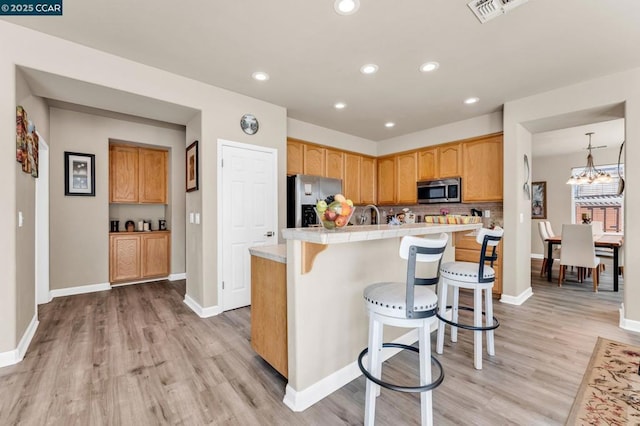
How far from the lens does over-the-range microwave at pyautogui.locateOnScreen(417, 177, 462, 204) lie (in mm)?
4594

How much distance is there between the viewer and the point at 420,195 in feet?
16.7

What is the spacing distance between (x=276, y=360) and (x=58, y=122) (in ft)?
15.0

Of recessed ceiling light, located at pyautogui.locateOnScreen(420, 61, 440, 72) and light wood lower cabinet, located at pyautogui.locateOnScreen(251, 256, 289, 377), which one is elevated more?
recessed ceiling light, located at pyautogui.locateOnScreen(420, 61, 440, 72)

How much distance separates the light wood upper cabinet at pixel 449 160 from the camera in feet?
15.0

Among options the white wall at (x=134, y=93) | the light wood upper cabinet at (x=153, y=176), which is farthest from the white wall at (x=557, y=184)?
the light wood upper cabinet at (x=153, y=176)

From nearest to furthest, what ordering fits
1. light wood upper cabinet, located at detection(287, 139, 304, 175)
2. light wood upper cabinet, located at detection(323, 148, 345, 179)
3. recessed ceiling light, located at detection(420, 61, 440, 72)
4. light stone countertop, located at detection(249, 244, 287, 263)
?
1. light stone countertop, located at detection(249, 244, 287, 263)
2. recessed ceiling light, located at detection(420, 61, 440, 72)
3. light wood upper cabinet, located at detection(287, 139, 304, 175)
4. light wood upper cabinet, located at detection(323, 148, 345, 179)

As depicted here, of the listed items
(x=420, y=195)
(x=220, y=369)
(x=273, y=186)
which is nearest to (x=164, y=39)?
(x=273, y=186)

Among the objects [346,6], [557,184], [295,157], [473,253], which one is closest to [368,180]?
[295,157]

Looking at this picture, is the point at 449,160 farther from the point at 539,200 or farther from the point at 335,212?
the point at 539,200

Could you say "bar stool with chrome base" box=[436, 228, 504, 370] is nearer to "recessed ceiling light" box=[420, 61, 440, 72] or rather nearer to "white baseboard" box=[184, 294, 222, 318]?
"recessed ceiling light" box=[420, 61, 440, 72]

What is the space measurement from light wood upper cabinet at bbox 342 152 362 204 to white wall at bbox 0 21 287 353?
5.52 feet

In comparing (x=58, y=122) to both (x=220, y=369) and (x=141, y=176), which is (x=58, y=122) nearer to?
(x=141, y=176)

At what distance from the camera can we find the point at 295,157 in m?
4.53

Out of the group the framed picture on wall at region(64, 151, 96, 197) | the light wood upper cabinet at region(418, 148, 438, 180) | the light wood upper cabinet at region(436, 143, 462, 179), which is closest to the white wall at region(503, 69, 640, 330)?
the light wood upper cabinet at region(436, 143, 462, 179)
